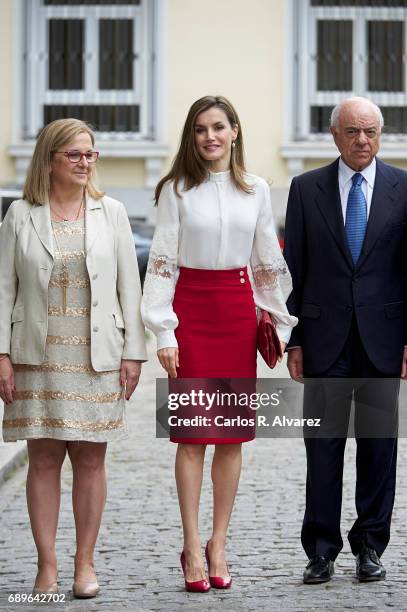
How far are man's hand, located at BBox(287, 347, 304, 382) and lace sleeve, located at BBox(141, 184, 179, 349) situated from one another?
21.4 inches

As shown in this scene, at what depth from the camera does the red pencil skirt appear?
553 centimetres

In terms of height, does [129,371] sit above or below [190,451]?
above

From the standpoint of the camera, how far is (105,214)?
5.48 m

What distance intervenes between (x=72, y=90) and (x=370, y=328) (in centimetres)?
1567

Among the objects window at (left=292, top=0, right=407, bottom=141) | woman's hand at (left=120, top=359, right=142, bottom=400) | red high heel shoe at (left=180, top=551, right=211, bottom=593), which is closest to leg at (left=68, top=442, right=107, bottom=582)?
woman's hand at (left=120, top=359, right=142, bottom=400)

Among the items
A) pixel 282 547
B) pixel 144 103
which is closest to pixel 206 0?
pixel 144 103

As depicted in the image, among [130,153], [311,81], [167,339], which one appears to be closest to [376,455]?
[167,339]

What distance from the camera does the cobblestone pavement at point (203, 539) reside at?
5488 millimetres

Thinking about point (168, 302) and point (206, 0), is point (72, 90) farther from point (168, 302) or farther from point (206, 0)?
point (168, 302)

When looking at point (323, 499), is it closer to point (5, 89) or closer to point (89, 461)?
point (89, 461)

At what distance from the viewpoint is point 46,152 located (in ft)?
17.7

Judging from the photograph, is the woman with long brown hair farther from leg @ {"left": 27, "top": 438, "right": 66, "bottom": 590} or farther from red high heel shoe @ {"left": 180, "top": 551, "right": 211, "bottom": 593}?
leg @ {"left": 27, "top": 438, "right": 66, "bottom": 590}

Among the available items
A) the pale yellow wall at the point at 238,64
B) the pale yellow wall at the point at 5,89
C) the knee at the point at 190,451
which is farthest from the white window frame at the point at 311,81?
the knee at the point at 190,451

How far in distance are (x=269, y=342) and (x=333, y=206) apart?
0.61 metres
